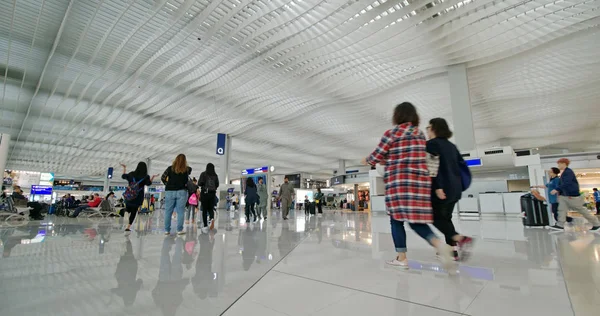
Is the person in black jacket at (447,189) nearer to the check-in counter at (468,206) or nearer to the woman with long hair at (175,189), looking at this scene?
the woman with long hair at (175,189)

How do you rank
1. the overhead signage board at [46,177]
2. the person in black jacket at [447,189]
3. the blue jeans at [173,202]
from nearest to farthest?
the person in black jacket at [447,189], the blue jeans at [173,202], the overhead signage board at [46,177]

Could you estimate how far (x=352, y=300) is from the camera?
150cm

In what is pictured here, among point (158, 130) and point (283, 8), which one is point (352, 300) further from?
point (158, 130)

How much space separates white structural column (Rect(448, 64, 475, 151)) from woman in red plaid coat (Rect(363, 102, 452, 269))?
9.05m

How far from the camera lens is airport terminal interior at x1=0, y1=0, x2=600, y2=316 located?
5.75 ft

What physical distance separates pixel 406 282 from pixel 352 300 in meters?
0.53

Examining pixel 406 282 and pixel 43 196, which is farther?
pixel 43 196

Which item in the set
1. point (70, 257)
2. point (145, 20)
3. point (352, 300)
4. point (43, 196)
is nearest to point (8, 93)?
point (43, 196)

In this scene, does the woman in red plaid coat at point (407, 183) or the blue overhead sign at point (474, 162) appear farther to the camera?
the blue overhead sign at point (474, 162)

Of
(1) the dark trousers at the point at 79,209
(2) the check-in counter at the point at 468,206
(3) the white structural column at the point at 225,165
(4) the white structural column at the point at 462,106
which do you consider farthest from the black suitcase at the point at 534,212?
(3) the white structural column at the point at 225,165

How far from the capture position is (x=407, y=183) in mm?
2199

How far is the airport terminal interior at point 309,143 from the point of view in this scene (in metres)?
1.75

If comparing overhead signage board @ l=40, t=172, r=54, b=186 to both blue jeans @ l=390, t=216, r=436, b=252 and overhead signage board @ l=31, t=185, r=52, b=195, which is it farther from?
blue jeans @ l=390, t=216, r=436, b=252

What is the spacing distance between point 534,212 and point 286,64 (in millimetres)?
8237
